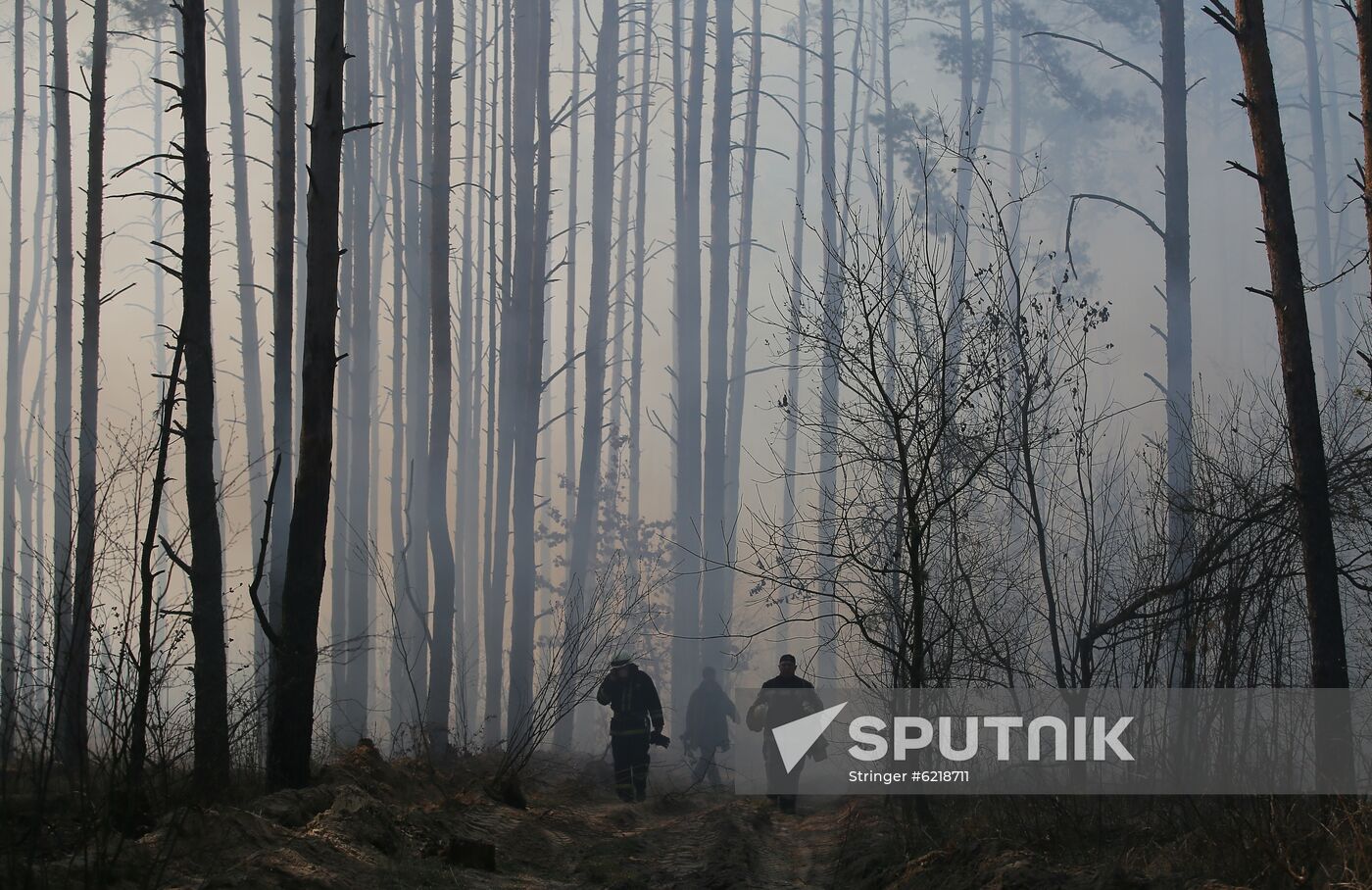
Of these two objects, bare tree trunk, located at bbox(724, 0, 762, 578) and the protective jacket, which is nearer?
the protective jacket

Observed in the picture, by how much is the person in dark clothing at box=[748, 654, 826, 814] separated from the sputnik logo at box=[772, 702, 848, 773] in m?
0.06

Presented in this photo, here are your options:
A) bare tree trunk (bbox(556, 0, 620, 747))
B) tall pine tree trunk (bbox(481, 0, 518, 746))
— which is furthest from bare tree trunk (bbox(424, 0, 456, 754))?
bare tree trunk (bbox(556, 0, 620, 747))

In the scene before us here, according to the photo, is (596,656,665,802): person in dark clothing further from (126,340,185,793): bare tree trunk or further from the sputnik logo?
(126,340,185,793): bare tree trunk

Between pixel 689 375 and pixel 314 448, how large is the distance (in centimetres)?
1652

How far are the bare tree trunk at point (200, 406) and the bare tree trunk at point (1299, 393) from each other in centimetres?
792

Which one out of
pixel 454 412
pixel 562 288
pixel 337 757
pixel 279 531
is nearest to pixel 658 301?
pixel 562 288

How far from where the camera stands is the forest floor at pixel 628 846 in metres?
6.00

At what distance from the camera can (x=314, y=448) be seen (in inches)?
365

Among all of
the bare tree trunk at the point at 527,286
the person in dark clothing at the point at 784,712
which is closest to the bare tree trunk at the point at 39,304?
the bare tree trunk at the point at 527,286

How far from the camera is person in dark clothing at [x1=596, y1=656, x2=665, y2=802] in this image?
13758mm

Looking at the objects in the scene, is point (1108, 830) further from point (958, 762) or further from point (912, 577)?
point (912, 577)

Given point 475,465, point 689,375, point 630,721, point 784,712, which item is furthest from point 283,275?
point 475,465

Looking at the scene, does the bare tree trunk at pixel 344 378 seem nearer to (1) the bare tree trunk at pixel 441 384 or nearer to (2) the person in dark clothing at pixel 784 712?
(1) the bare tree trunk at pixel 441 384

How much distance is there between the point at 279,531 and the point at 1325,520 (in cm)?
1340
